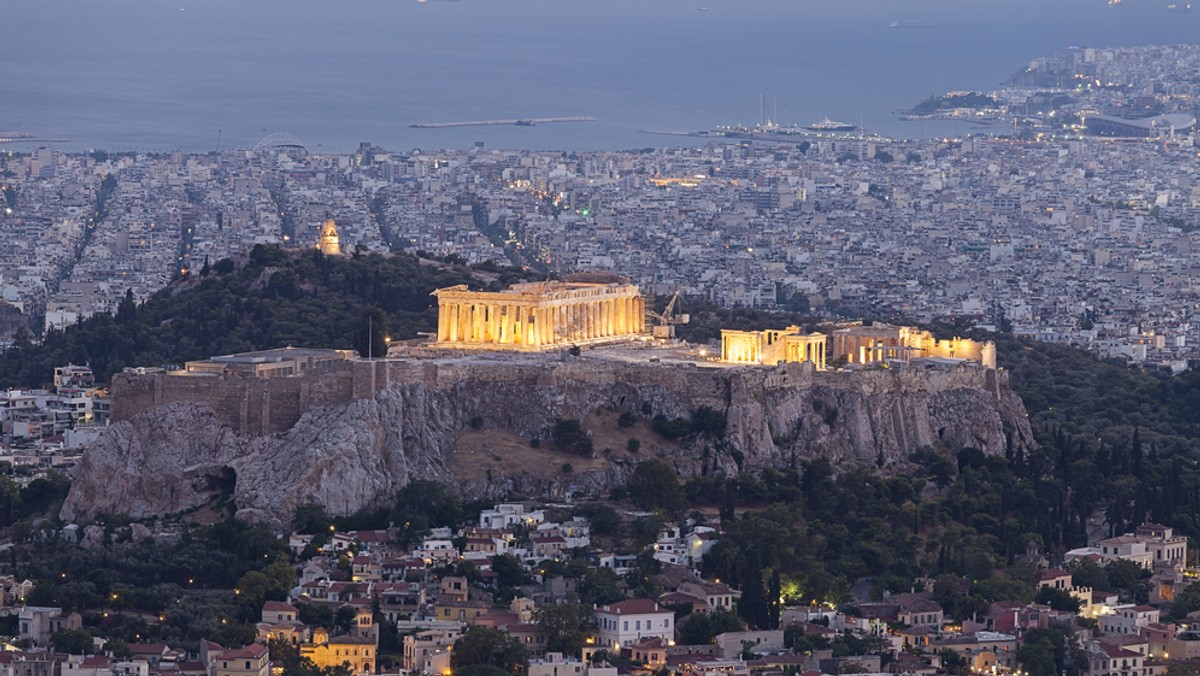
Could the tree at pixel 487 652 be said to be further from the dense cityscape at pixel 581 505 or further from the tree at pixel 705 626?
the tree at pixel 705 626

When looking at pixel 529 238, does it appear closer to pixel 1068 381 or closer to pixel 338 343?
pixel 1068 381

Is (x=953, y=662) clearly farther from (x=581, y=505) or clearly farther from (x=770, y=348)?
(x=770, y=348)

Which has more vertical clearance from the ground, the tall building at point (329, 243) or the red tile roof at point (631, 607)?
the tall building at point (329, 243)

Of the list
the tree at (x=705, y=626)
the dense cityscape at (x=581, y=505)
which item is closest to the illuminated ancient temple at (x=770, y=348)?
the dense cityscape at (x=581, y=505)

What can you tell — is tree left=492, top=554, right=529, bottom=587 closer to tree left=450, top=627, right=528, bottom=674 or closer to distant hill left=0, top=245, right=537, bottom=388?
tree left=450, top=627, right=528, bottom=674

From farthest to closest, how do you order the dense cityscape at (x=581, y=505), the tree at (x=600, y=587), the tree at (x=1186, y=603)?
the tree at (x=1186, y=603) < the tree at (x=600, y=587) < the dense cityscape at (x=581, y=505)

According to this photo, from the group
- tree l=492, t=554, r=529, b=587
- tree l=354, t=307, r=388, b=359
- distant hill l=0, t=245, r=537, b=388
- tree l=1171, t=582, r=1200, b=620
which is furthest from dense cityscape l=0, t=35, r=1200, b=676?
tree l=1171, t=582, r=1200, b=620
